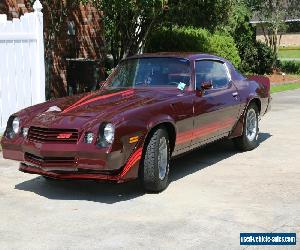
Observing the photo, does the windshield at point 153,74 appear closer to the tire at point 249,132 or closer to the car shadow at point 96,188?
the car shadow at point 96,188

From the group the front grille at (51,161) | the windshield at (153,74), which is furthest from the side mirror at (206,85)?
the front grille at (51,161)

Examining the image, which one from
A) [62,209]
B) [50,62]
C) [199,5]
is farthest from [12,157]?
[199,5]

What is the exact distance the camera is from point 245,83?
8719mm

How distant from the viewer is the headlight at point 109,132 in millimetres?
5828

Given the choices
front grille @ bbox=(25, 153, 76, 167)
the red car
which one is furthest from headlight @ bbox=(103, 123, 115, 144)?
front grille @ bbox=(25, 153, 76, 167)

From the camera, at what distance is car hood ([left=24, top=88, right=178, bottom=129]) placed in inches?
238

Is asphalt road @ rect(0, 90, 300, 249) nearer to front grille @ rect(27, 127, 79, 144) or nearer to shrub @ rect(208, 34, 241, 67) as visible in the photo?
front grille @ rect(27, 127, 79, 144)

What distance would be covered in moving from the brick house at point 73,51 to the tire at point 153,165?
7460 millimetres

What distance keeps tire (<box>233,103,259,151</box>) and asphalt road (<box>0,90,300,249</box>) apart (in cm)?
44

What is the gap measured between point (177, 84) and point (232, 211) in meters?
2.15

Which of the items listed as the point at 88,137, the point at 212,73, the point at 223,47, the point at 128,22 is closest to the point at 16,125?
the point at 88,137

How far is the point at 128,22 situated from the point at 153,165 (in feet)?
30.5

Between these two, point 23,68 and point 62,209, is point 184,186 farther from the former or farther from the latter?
point 23,68

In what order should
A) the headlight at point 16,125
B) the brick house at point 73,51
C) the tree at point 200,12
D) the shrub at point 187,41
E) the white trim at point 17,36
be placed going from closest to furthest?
the headlight at point 16,125 < the white trim at point 17,36 < the brick house at point 73,51 < the tree at point 200,12 < the shrub at point 187,41
